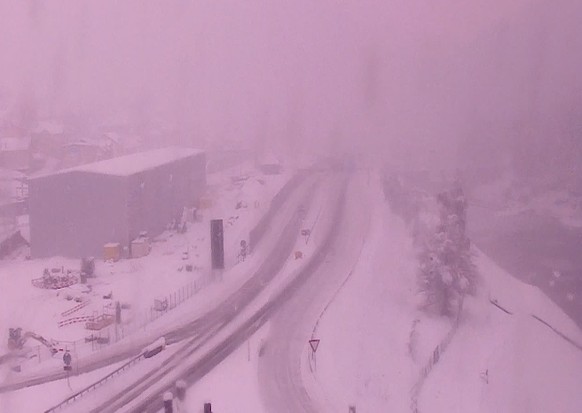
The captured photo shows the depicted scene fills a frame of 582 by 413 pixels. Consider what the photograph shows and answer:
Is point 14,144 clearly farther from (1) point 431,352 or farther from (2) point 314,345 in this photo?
(2) point 314,345

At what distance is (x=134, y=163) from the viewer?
18.0 metres

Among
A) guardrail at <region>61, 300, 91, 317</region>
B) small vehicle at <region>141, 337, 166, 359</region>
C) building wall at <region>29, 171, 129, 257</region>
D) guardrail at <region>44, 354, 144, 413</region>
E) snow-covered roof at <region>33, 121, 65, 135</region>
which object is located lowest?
guardrail at <region>44, 354, 144, 413</region>

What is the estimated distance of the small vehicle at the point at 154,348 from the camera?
9727 millimetres

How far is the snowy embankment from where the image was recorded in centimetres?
978

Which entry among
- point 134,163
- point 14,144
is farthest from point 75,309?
point 14,144

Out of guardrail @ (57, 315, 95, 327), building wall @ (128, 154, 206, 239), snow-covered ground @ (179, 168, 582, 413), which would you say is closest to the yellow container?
building wall @ (128, 154, 206, 239)

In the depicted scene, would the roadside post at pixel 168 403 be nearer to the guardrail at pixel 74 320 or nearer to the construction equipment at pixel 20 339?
the construction equipment at pixel 20 339

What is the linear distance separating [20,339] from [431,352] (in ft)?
23.1

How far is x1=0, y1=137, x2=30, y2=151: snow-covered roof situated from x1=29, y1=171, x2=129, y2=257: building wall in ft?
35.7

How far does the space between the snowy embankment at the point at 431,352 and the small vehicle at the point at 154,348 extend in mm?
2486

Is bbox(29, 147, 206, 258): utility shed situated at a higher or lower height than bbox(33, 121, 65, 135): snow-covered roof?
lower

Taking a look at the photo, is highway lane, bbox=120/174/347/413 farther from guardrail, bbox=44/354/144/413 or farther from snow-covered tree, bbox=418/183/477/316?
snow-covered tree, bbox=418/183/477/316

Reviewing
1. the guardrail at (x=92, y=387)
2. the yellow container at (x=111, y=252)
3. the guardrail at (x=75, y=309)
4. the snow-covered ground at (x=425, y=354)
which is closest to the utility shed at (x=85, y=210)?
the yellow container at (x=111, y=252)

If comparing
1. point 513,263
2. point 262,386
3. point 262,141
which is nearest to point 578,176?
point 513,263
